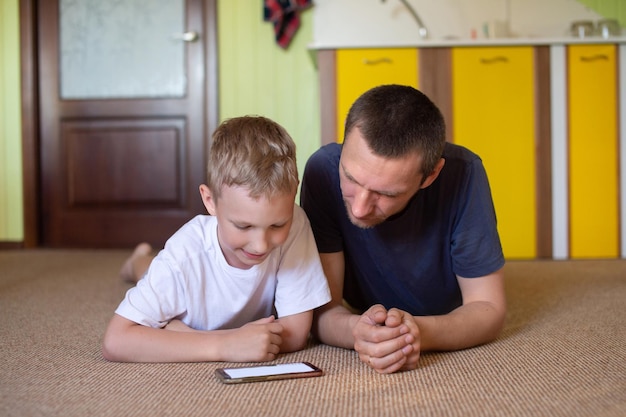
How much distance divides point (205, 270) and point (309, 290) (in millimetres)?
201

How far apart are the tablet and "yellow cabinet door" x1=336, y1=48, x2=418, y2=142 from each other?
2.08 meters

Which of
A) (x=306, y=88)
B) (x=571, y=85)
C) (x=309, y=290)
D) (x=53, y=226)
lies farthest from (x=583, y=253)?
(x=53, y=226)

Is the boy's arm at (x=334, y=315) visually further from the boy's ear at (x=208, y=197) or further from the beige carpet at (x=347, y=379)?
the boy's ear at (x=208, y=197)

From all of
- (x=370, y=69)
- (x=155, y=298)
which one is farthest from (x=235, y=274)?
(x=370, y=69)

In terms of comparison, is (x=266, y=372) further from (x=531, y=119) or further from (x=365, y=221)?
(x=531, y=119)

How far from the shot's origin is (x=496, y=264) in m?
1.44

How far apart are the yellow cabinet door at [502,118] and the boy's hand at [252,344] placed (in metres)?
2.13

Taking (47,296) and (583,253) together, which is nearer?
(47,296)

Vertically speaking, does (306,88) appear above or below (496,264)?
above

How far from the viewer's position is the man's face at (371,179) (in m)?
1.24

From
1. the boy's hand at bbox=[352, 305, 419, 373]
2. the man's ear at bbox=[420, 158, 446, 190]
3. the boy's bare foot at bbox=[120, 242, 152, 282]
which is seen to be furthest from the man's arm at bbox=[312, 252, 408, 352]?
the boy's bare foot at bbox=[120, 242, 152, 282]

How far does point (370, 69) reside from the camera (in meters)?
3.23

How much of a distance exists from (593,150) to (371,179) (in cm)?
236

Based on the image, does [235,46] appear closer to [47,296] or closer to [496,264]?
[47,296]
